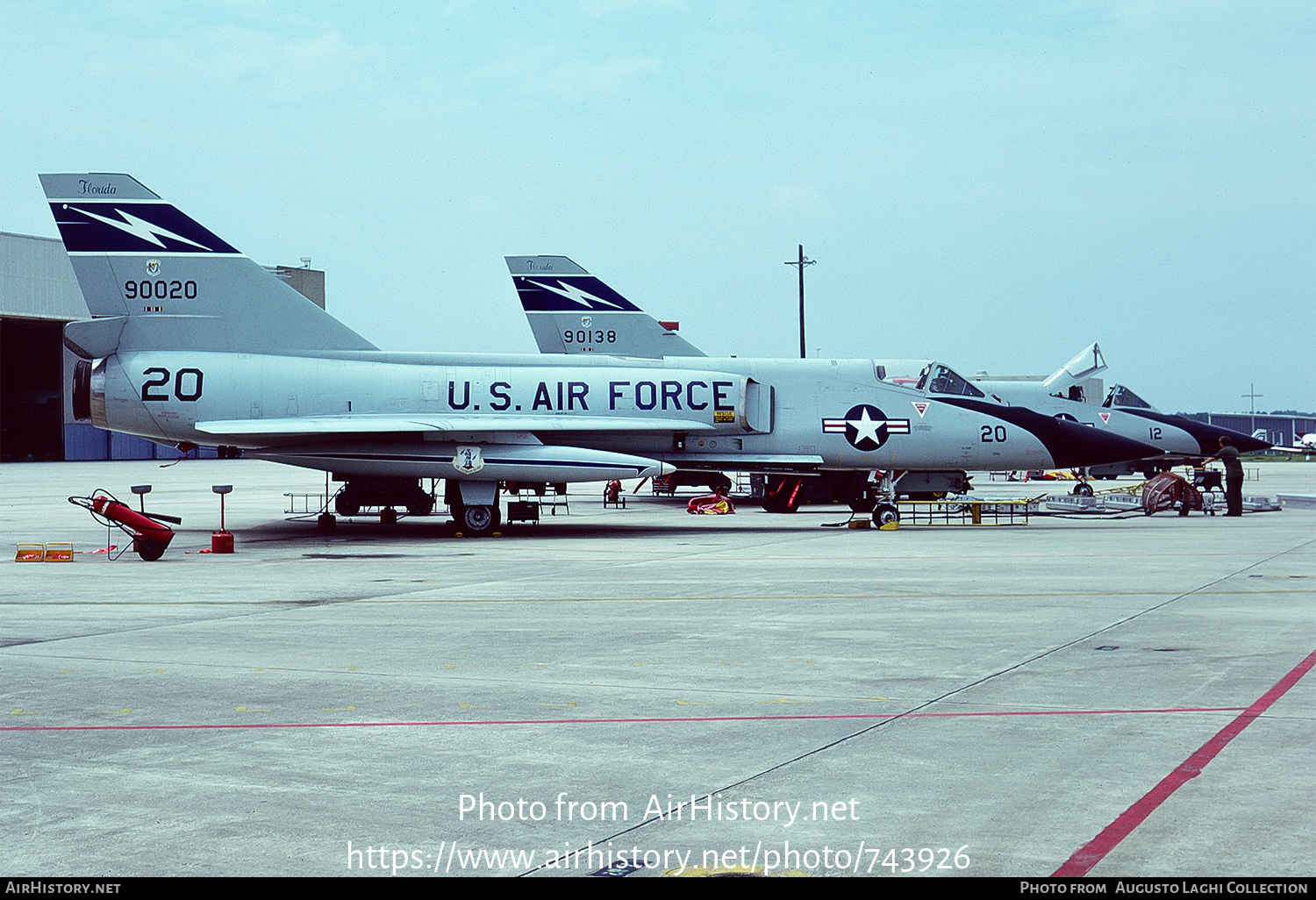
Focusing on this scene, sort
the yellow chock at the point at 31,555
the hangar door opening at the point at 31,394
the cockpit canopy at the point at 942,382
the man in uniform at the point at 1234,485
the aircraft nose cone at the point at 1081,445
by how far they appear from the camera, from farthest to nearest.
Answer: the hangar door opening at the point at 31,394
the man in uniform at the point at 1234,485
the cockpit canopy at the point at 942,382
the aircraft nose cone at the point at 1081,445
the yellow chock at the point at 31,555

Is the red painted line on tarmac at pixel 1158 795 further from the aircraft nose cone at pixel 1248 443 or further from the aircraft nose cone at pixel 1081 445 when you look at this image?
the aircraft nose cone at pixel 1248 443

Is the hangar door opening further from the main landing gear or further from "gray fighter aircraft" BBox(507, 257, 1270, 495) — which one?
the main landing gear

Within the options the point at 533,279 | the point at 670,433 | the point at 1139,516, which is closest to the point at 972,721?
the point at 670,433

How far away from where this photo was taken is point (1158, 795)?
5.78 m

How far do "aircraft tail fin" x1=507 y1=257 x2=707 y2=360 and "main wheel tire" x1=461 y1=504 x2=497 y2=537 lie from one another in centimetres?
901

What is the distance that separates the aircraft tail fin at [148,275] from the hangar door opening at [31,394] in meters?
66.9

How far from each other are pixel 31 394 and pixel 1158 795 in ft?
299

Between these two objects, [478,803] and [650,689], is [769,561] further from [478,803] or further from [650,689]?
[478,803]

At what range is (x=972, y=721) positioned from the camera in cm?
738

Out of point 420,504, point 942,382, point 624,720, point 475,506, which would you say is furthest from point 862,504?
point 624,720

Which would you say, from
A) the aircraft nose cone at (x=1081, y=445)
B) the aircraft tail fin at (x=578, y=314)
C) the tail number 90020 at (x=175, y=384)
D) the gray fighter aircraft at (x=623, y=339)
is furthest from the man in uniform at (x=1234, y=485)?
the tail number 90020 at (x=175, y=384)

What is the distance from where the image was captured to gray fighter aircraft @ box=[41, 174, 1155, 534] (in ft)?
74.6

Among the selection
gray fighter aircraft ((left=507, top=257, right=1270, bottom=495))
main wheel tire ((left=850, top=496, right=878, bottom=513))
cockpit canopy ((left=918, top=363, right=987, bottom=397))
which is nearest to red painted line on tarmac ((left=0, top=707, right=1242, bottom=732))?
cockpit canopy ((left=918, top=363, right=987, bottom=397))

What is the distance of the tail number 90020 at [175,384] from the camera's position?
22.6 m
